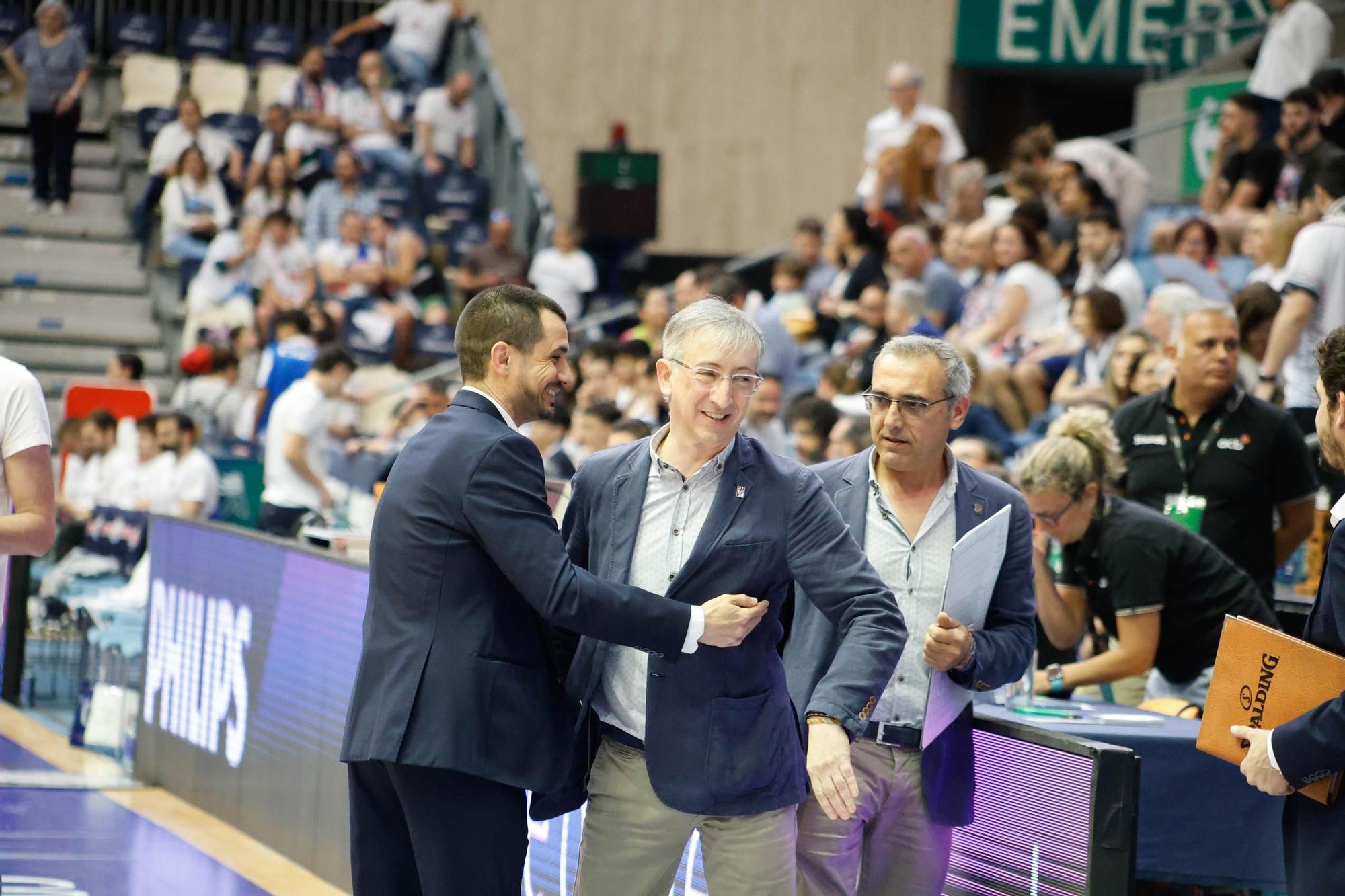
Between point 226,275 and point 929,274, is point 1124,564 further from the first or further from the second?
point 226,275

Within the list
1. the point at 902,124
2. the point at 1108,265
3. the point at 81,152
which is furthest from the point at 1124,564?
the point at 81,152

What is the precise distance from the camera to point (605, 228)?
17.5 meters

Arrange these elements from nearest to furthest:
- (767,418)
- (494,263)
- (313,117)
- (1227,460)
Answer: (1227,460) → (767,418) → (494,263) → (313,117)

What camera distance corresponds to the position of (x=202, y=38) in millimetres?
→ 17219

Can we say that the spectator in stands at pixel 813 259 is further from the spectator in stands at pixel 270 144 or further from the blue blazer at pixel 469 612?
the blue blazer at pixel 469 612

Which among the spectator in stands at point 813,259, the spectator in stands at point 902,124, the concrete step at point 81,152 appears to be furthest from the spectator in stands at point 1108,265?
the concrete step at point 81,152

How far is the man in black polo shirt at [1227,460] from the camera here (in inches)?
219

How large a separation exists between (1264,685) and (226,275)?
12740mm

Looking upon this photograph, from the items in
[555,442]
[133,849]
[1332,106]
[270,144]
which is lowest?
[133,849]

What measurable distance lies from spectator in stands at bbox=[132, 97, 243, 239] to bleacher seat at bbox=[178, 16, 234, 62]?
144 cm

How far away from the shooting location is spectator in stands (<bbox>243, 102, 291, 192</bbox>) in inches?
614

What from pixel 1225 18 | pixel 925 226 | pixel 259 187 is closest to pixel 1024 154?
pixel 925 226

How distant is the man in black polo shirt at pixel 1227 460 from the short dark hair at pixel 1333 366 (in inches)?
95.0

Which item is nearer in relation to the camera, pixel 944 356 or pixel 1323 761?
pixel 1323 761
